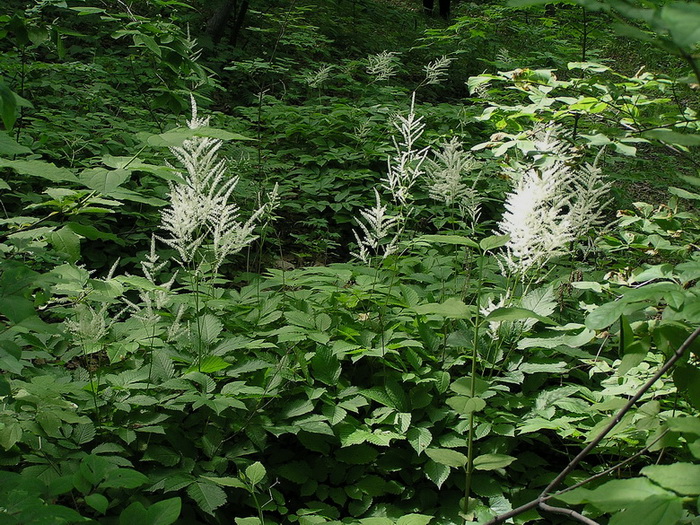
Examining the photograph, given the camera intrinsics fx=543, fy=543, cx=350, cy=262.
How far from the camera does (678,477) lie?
778mm

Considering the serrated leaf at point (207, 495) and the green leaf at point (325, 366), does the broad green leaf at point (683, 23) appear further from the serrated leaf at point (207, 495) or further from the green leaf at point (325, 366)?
the green leaf at point (325, 366)

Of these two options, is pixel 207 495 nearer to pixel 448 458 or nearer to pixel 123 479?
pixel 123 479

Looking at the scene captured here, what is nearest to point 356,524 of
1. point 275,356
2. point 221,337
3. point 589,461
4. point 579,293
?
point 275,356

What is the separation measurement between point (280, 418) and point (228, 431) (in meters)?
0.24

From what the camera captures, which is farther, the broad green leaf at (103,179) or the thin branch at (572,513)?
the broad green leaf at (103,179)

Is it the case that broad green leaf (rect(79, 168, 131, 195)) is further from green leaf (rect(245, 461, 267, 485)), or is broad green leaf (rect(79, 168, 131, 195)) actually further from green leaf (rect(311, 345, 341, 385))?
green leaf (rect(311, 345, 341, 385))

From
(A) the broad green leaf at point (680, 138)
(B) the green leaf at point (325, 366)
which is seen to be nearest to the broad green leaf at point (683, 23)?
(A) the broad green leaf at point (680, 138)

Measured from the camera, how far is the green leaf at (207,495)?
78.8 inches

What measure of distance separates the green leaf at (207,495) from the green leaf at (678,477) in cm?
164

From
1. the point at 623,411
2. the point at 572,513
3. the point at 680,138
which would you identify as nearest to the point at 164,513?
the point at 572,513

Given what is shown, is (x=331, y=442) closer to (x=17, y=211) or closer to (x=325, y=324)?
(x=325, y=324)

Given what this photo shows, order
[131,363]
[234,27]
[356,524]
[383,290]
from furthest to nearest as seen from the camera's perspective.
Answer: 1. [234,27]
2. [383,290]
3. [131,363]
4. [356,524]

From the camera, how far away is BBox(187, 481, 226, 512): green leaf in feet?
6.57

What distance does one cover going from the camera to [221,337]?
2.80m
